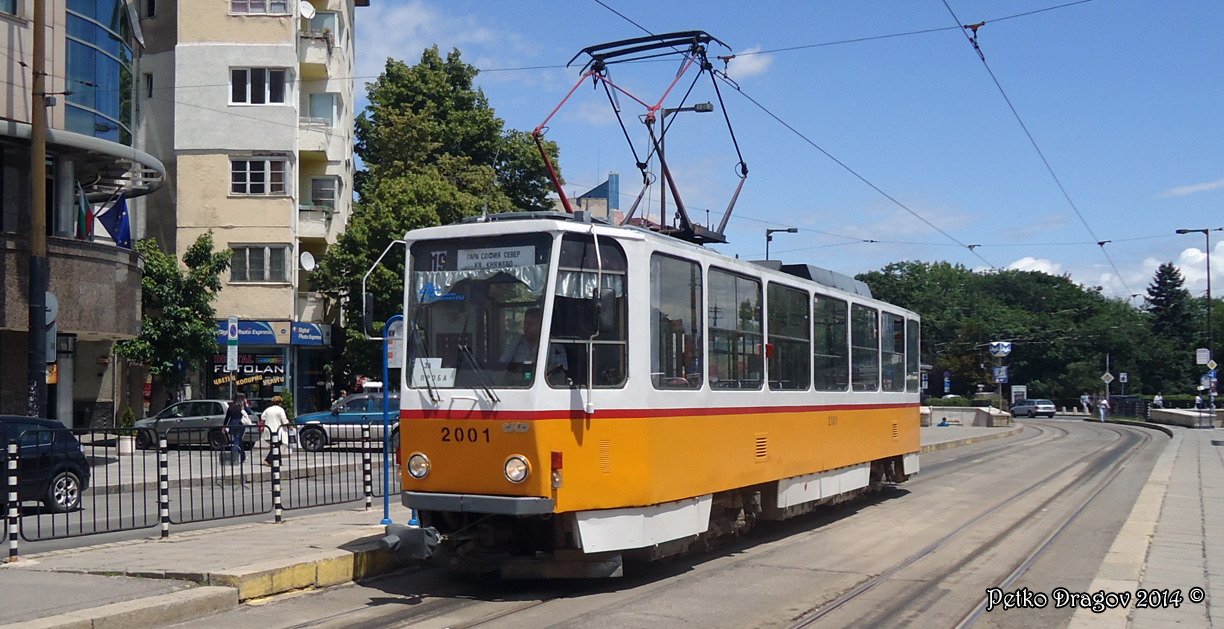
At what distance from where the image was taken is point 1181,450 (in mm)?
31219

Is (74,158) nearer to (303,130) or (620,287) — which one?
(303,130)

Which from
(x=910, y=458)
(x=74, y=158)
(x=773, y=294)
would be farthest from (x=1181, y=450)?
(x=74, y=158)

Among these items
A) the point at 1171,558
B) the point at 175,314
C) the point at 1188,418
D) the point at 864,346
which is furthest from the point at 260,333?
the point at 1188,418

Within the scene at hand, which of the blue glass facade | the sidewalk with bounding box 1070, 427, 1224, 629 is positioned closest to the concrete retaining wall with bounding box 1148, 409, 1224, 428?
the sidewalk with bounding box 1070, 427, 1224, 629

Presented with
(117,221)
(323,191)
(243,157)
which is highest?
(243,157)

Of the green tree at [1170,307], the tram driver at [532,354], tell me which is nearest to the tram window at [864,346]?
the tram driver at [532,354]

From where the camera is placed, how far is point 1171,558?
10.9m

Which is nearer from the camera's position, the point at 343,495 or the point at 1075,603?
the point at 1075,603

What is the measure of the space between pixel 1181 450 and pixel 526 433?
2827cm

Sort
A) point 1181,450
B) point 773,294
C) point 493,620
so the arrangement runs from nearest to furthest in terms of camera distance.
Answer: point 493,620, point 773,294, point 1181,450

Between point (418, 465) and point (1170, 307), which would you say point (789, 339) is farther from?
point (1170, 307)

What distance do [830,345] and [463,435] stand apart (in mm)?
6410

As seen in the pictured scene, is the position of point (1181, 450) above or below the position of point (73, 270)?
below

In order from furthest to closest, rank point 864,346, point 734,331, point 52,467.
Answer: point 864,346 < point 52,467 < point 734,331
